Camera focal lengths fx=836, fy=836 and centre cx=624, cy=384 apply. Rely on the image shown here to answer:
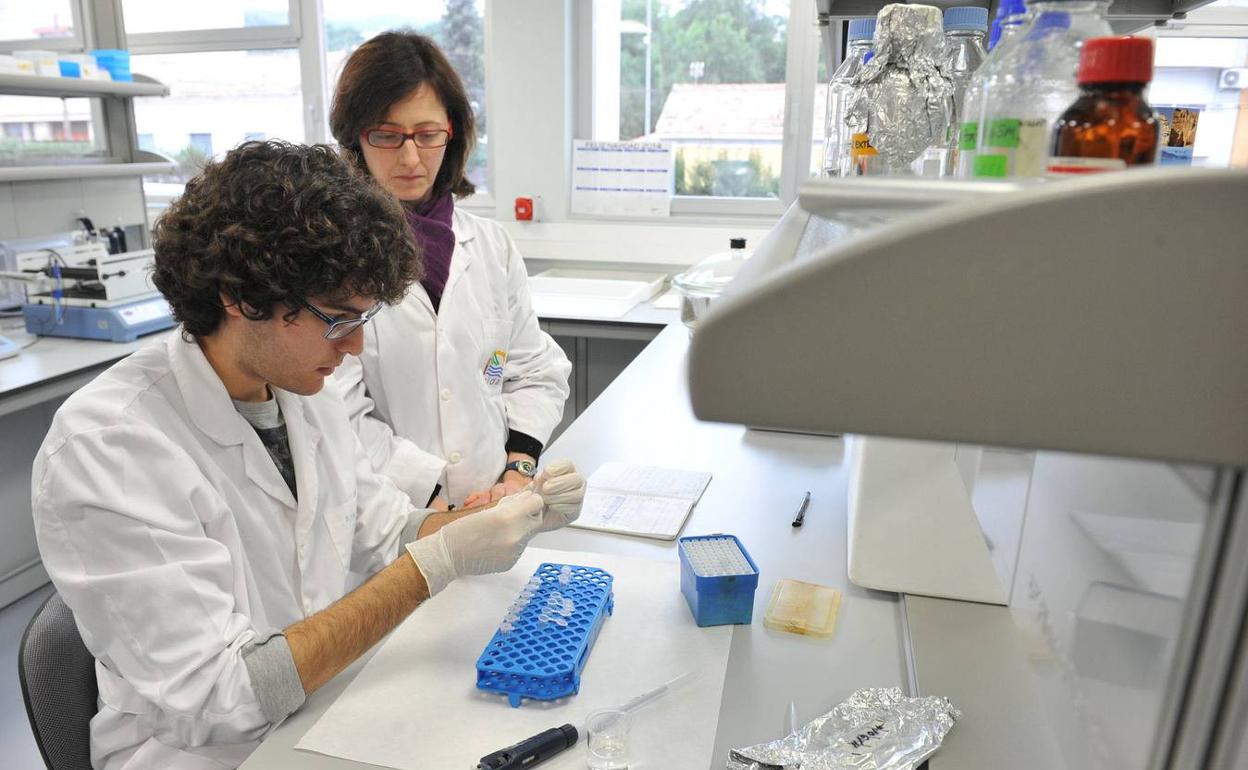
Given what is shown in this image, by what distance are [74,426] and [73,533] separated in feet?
0.40

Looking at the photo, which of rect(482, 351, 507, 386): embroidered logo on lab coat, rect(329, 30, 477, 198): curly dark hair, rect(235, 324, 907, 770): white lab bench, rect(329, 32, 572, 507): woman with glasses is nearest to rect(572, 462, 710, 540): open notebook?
rect(235, 324, 907, 770): white lab bench

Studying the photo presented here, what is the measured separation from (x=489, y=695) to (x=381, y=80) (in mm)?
1258

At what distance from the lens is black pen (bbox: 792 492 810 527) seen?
4.80 feet

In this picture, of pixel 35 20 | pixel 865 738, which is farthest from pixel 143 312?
pixel 865 738

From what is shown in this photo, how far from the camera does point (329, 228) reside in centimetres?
107

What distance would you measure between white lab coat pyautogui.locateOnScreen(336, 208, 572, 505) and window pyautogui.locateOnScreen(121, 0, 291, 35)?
2.92 metres

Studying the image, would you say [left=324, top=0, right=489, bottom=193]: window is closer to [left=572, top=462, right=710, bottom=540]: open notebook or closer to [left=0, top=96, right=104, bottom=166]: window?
[left=0, top=96, right=104, bottom=166]: window

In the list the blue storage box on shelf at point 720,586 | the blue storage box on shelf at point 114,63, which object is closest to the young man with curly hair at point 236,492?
the blue storage box on shelf at point 720,586

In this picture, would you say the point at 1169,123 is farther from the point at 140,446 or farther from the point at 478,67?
the point at 478,67

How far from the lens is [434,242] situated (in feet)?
6.14

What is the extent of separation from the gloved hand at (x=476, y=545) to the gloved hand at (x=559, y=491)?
4cm

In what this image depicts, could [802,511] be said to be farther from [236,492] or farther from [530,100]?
[530,100]

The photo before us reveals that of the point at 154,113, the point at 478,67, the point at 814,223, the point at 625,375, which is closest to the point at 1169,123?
the point at 814,223

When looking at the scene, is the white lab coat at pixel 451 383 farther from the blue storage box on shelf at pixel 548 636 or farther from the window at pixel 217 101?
the window at pixel 217 101
